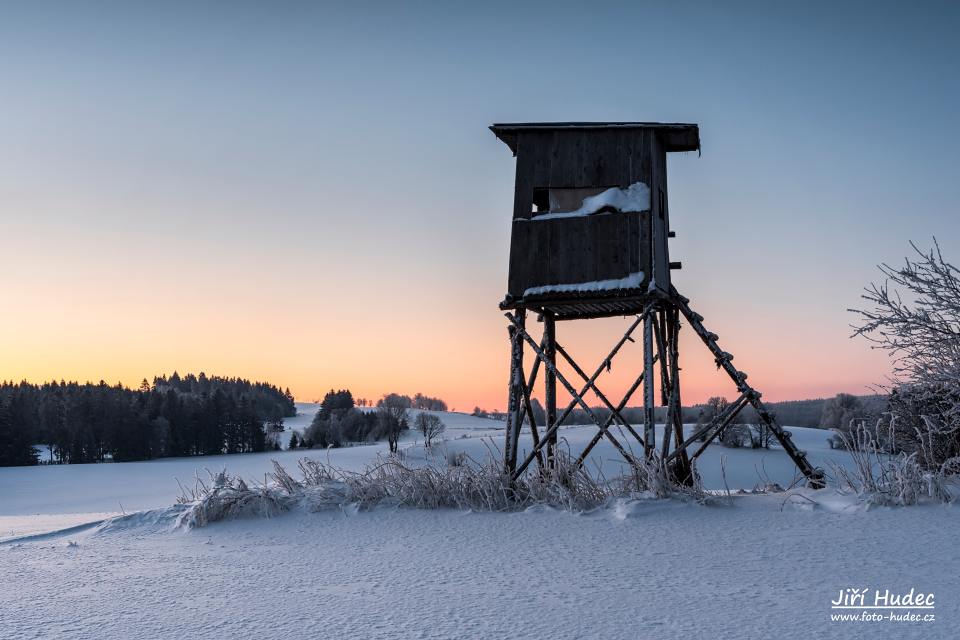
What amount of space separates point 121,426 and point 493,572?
72581mm

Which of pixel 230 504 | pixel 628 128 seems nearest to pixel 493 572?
pixel 230 504

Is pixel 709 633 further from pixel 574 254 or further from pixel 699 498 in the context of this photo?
pixel 574 254

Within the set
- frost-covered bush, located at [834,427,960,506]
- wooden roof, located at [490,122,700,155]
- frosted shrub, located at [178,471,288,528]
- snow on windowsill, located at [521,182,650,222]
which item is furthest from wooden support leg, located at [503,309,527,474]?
frost-covered bush, located at [834,427,960,506]

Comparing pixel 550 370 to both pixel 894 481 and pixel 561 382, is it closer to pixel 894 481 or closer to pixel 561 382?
pixel 561 382

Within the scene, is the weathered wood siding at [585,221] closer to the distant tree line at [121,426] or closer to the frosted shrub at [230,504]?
the frosted shrub at [230,504]

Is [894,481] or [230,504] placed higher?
[894,481]

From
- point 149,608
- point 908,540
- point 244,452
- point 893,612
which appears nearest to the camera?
point 893,612

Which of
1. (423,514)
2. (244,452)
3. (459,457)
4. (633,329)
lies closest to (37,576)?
(423,514)

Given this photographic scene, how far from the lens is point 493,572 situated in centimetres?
529

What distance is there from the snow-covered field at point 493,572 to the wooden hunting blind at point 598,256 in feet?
9.13

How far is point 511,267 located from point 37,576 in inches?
278

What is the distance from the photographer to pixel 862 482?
7.44m

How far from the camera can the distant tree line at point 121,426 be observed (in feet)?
209

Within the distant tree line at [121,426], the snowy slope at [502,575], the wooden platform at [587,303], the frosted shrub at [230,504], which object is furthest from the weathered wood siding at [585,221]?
the distant tree line at [121,426]
